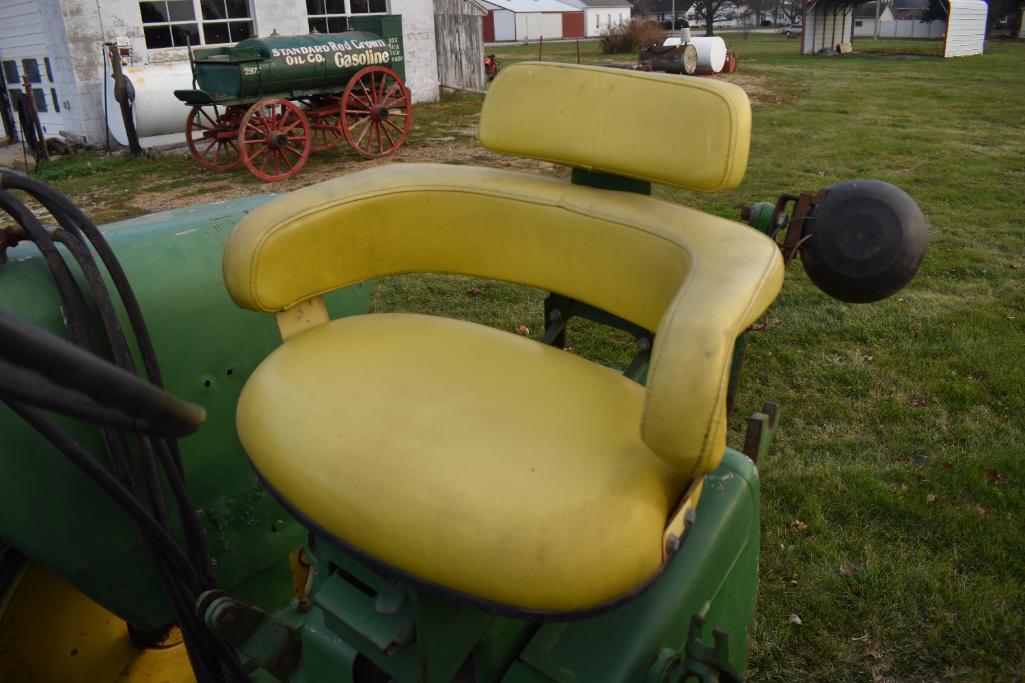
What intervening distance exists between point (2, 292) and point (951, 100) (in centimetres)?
1221

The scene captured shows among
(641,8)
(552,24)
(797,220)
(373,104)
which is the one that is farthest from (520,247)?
(641,8)

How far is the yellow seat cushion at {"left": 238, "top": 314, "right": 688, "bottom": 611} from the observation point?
0.94 m

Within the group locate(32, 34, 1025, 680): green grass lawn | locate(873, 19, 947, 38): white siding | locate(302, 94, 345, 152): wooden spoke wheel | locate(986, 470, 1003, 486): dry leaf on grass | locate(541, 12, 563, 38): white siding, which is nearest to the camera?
locate(32, 34, 1025, 680): green grass lawn

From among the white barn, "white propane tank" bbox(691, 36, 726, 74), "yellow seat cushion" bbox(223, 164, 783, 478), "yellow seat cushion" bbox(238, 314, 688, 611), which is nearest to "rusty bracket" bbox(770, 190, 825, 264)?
"yellow seat cushion" bbox(223, 164, 783, 478)

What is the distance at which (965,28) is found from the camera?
18656mm

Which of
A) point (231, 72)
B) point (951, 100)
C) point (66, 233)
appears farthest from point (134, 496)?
point (951, 100)

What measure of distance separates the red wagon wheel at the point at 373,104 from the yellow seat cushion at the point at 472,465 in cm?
686

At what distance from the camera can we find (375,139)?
29.1ft

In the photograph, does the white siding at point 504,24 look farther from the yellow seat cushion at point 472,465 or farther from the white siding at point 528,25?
the yellow seat cushion at point 472,465

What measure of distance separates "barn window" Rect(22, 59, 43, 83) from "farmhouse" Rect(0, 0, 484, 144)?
0.04ft

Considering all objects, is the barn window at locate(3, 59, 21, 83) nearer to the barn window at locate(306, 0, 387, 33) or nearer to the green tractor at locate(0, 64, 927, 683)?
the barn window at locate(306, 0, 387, 33)

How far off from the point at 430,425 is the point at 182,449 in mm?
584

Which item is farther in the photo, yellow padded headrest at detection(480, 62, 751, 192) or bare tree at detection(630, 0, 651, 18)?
bare tree at detection(630, 0, 651, 18)

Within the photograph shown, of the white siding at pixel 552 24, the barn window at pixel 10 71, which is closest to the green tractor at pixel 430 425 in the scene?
the barn window at pixel 10 71
